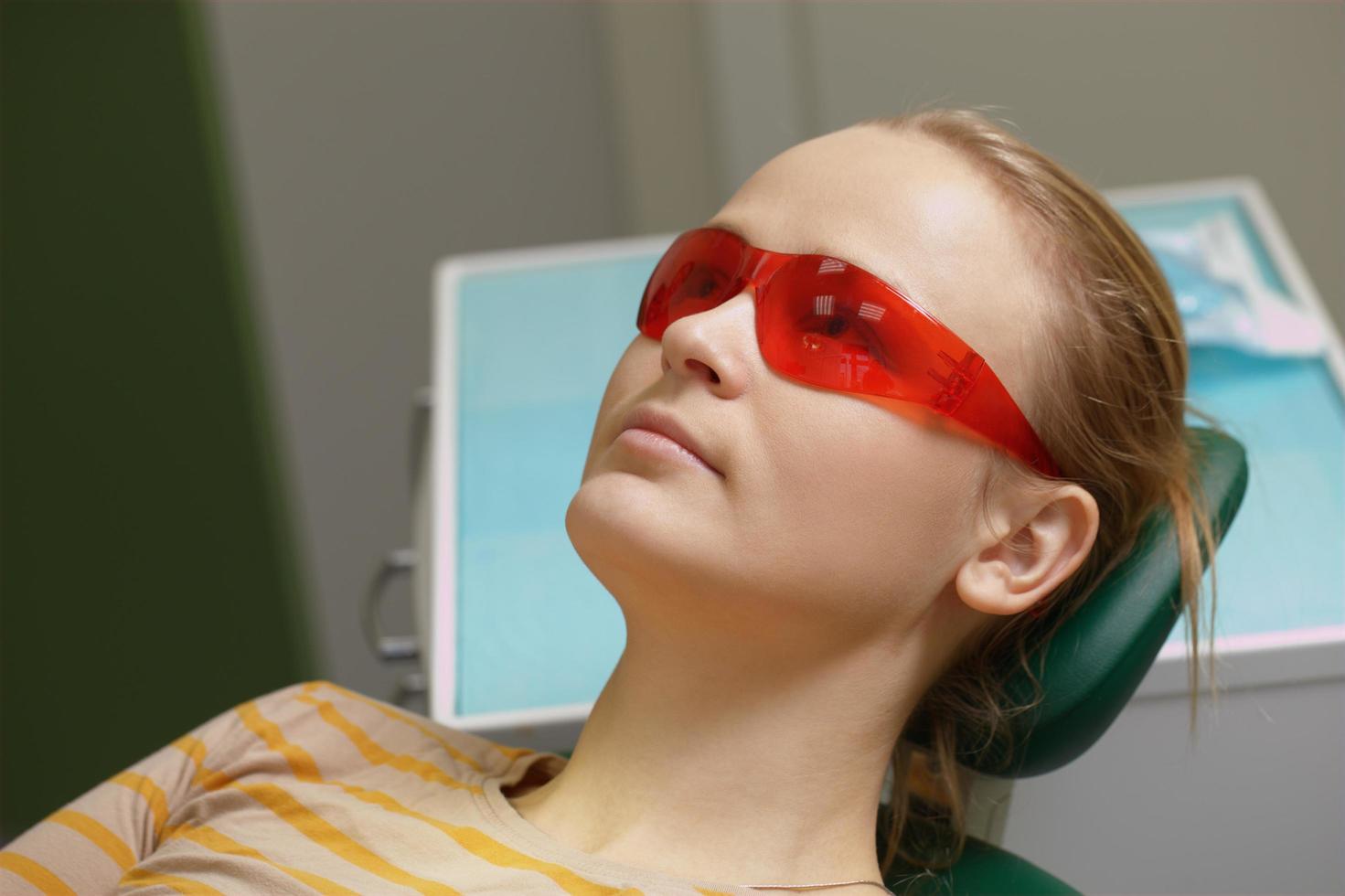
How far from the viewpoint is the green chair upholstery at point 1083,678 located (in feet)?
3.97

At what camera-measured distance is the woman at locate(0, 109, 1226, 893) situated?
1.08 metres

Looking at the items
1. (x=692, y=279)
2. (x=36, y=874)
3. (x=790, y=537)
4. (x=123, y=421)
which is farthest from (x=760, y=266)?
(x=123, y=421)

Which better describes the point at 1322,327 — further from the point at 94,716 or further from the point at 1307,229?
the point at 94,716

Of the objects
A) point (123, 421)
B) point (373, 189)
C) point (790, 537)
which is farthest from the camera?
point (373, 189)

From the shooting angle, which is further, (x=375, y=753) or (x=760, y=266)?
(x=375, y=753)

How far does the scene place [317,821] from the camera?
1.14 m

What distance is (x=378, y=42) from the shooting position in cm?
340

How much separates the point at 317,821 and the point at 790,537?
452 mm

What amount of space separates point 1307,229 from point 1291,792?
71.4 inches

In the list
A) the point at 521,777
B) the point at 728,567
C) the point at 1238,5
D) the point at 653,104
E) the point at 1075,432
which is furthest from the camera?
the point at 653,104

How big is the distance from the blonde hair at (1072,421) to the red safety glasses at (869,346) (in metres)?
0.04

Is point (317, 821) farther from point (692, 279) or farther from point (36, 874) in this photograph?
point (692, 279)

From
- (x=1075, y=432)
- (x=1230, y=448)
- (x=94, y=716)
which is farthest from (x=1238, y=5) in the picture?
(x=94, y=716)

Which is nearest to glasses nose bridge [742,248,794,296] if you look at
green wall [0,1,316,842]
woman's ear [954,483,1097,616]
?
woman's ear [954,483,1097,616]
